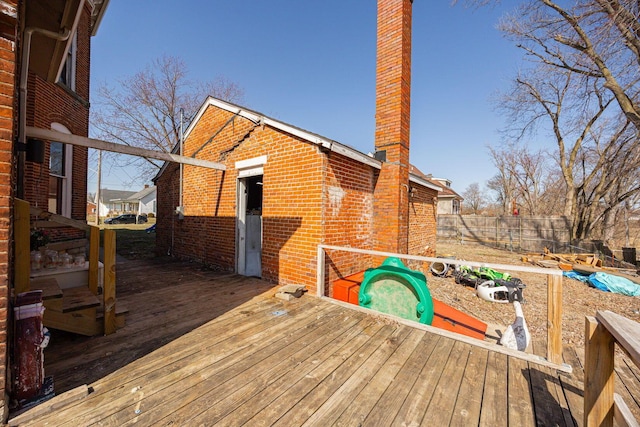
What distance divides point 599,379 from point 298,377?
7.18 ft

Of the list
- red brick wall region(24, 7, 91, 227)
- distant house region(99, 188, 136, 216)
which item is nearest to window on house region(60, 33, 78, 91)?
red brick wall region(24, 7, 91, 227)

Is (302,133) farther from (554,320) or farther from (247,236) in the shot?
(554,320)

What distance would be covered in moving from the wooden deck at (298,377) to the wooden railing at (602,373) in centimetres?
44

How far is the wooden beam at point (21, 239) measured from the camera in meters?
2.36

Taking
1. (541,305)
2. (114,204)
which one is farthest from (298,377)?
(114,204)

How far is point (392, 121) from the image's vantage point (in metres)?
6.09

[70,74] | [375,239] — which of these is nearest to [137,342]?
[375,239]

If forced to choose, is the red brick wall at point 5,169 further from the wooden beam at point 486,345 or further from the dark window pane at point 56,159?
the dark window pane at point 56,159

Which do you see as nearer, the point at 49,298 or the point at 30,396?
the point at 30,396

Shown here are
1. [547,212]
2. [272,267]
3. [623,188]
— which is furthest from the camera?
[547,212]

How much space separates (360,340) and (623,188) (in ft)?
73.5

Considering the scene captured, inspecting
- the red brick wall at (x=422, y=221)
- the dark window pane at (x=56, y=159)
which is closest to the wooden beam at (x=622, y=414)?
the red brick wall at (x=422, y=221)

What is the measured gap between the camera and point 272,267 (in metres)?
5.61

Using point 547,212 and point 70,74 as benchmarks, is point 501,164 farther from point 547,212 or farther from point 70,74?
point 70,74
